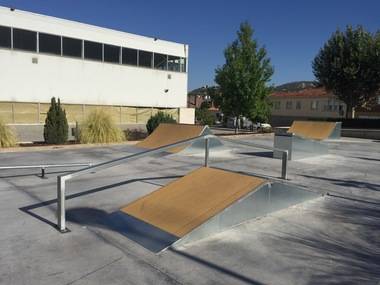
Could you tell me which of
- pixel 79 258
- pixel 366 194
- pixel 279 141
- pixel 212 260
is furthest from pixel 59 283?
pixel 279 141

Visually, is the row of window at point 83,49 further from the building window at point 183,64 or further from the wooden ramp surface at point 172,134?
the wooden ramp surface at point 172,134

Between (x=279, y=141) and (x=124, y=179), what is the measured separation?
6.39 meters

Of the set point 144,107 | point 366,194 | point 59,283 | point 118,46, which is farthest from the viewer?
point 144,107

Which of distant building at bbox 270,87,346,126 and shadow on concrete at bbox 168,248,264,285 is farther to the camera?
distant building at bbox 270,87,346,126

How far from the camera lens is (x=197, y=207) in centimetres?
578

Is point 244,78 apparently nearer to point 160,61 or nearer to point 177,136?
point 160,61

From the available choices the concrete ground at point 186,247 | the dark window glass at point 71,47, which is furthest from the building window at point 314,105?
the concrete ground at point 186,247

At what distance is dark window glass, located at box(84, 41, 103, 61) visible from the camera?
75.1 feet

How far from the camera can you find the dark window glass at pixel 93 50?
901 inches

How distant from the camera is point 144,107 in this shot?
2630cm

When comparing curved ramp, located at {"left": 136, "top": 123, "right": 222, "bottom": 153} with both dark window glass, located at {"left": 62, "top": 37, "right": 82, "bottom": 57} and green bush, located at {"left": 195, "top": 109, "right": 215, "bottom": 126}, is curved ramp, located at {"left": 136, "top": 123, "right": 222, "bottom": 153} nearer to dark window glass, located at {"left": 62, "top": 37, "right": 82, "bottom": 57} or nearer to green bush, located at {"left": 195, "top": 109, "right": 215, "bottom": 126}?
dark window glass, located at {"left": 62, "top": 37, "right": 82, "bottom": 57}

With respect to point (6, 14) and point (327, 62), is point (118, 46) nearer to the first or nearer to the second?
point (6, 14)

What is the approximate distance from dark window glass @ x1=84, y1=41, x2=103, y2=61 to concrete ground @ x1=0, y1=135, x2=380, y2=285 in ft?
50.0

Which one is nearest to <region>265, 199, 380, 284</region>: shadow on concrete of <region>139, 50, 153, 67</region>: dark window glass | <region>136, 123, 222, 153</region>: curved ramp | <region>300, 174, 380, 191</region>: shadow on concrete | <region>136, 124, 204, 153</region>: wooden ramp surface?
<region>300, 174, 380, 191</region>: shadow on concrete
